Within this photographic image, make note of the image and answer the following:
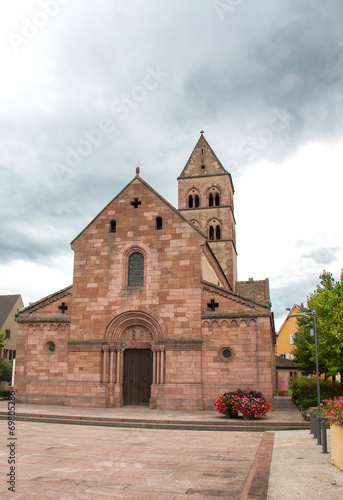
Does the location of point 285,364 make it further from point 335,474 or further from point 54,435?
point 335,474

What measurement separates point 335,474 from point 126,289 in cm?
1891

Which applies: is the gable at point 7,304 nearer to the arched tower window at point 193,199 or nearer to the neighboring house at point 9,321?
the neighboring house at point 9,321

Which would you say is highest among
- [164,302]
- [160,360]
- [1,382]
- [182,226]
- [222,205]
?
[222,205]

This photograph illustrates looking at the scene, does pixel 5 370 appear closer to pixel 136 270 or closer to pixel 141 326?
pixel 141 326

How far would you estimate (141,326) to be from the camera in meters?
26.8

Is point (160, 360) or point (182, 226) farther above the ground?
point (182, 226)

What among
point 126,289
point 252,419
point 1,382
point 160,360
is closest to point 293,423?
point 252,419

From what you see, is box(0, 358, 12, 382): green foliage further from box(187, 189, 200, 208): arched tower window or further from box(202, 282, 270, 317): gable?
box(202, 282, 270, 317): gable

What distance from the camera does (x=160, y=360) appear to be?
25500mm

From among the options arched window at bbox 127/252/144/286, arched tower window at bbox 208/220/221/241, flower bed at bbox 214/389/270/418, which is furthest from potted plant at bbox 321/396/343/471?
arched tower window at bbox 208/220/221/241

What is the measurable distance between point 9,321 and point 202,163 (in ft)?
102

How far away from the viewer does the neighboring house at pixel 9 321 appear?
Answer: 178 ft

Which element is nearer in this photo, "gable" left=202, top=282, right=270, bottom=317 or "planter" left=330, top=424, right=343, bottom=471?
"planter" left=330, top=424, right=343, bottom=471

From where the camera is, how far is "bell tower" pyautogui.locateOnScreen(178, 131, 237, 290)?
47781 millimetres
